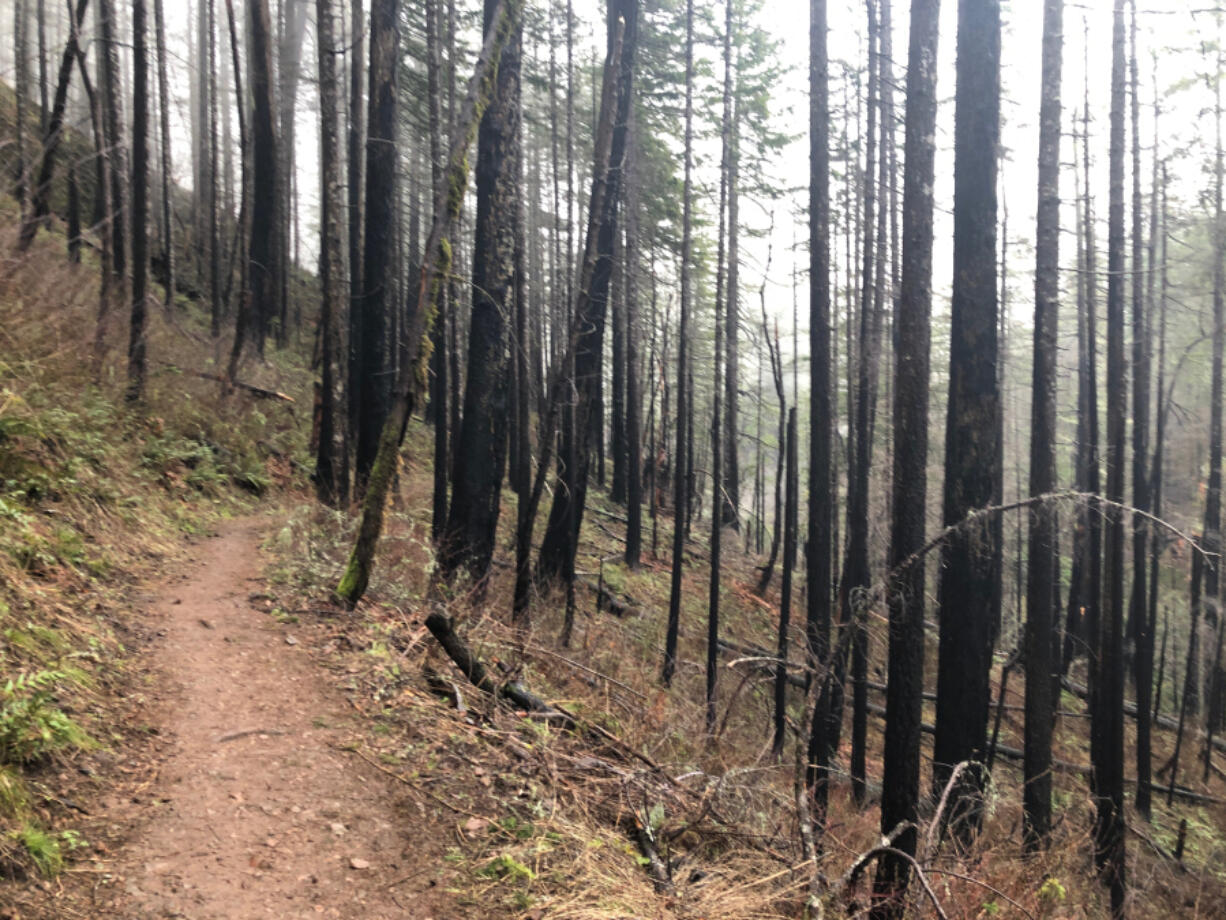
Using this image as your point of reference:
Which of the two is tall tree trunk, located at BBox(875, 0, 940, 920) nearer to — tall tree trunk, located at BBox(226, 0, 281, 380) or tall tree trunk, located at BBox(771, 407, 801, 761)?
tall tree trunk, located at BBox(771, 407, 801, 761)

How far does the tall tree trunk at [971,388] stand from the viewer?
7.69 metres

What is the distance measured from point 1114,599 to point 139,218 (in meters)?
16.7

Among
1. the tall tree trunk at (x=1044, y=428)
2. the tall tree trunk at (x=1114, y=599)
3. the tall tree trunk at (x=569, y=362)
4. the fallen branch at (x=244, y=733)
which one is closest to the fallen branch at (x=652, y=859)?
the fallen branch at (x=244, y=733)

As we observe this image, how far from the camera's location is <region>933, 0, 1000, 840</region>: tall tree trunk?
769cm

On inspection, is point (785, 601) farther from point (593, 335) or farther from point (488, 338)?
point (488, 338)

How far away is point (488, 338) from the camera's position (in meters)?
10.0

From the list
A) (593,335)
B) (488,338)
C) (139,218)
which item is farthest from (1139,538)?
(139,218)

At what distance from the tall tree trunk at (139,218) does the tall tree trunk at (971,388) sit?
10962 mm

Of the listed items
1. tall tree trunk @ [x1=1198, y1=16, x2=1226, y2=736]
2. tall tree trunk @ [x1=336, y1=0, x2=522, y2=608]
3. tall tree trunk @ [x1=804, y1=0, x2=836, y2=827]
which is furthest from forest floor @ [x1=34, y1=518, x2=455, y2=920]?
tall tree trunk @ [x1=1198, y1=16, x2=1226, y2=736]

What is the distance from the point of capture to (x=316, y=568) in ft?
25.5

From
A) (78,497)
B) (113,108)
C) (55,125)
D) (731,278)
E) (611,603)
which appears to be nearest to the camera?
(78,497)

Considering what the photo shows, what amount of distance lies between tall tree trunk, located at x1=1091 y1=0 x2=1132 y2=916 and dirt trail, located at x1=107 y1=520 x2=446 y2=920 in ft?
32.2

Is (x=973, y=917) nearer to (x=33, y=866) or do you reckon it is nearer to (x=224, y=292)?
(x=33, y=866)

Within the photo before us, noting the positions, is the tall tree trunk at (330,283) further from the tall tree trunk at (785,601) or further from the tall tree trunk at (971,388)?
the tall tree trunk at (971,388)
